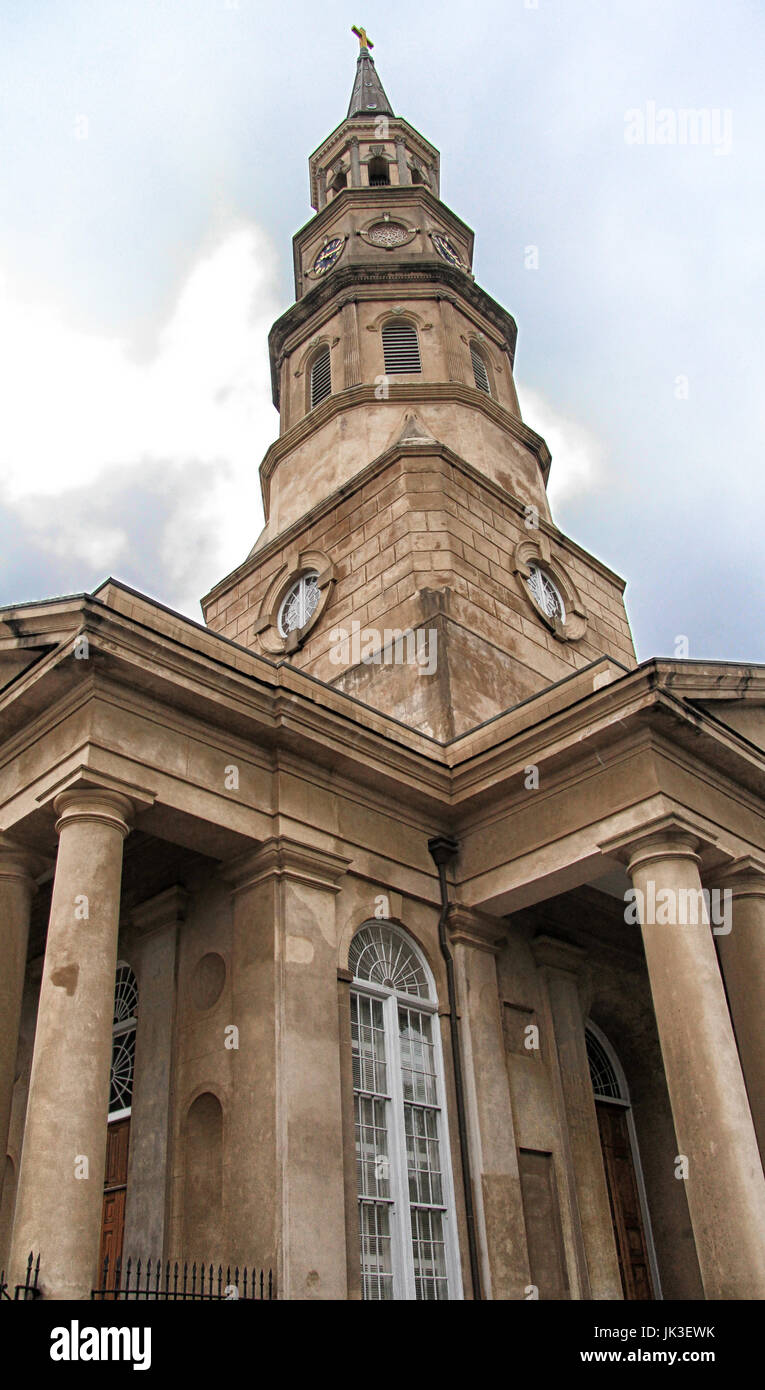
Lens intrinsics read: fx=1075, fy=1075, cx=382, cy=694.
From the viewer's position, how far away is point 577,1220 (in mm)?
12273

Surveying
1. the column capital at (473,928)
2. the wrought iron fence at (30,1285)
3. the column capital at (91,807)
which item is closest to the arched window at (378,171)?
the column capital at (473,928)

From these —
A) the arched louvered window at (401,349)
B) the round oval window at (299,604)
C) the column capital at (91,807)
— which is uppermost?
the arched louvered window at (401,349)

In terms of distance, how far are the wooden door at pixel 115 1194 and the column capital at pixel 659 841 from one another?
6.08m

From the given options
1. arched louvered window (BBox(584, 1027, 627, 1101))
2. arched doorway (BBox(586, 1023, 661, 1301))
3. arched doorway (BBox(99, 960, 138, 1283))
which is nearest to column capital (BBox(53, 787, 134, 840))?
arched doorway (BBox(99, 960, 138, 1283))

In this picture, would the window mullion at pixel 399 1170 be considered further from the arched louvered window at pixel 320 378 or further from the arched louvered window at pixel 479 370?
the arched louvered window at pixel 479 370

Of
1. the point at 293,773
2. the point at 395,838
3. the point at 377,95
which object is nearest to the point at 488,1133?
the point at 395,838

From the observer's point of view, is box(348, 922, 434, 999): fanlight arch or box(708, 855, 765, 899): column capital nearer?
box(348, 922, 434, 999): fanlight arch

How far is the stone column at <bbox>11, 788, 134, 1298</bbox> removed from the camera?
8.00 meters

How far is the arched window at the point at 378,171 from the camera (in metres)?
28.3

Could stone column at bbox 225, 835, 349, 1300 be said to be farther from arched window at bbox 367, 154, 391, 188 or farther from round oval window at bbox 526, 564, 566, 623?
arched window at bbox 367, 154, 391, 188

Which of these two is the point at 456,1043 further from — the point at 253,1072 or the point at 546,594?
the point at 546,594

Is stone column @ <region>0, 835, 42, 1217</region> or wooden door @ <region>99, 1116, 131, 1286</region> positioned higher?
stone column @ <region>0, 835, 42, 1217</region>

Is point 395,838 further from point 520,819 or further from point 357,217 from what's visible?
point 357,217

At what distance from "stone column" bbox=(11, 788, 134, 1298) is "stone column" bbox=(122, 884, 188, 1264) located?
2309 millimetres
